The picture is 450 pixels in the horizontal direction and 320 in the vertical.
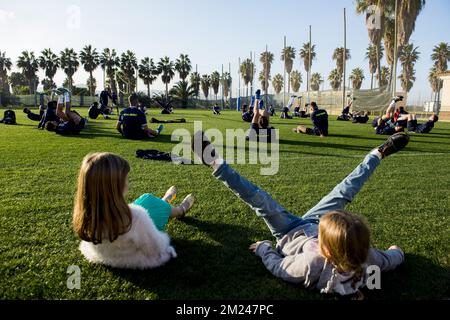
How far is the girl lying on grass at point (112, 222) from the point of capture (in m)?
2.22

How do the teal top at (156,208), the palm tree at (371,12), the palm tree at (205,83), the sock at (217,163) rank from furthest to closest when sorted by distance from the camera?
the palm tree at (205,83)
the palm tree at (371,12)
the teal top at (156,208)
the sock at (217,163)

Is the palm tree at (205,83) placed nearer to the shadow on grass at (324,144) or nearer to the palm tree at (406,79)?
the palm tree at (406,79)

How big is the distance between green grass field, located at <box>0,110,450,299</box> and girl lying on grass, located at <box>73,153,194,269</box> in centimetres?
11

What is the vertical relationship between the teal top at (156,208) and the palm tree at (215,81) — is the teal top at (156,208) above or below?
below

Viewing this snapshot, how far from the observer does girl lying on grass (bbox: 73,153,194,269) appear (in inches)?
87.3

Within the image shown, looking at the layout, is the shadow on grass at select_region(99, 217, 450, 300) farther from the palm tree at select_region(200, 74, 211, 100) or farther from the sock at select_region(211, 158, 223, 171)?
the palm tree at select_region(200, 74, 211, 100)

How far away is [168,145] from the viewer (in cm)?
965

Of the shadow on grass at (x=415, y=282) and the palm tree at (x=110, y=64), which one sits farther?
the palm tree at (x=110, y=64)

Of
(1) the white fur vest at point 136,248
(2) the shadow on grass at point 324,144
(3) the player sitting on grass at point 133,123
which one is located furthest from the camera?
(3) the player sitting on grass at point 133,123

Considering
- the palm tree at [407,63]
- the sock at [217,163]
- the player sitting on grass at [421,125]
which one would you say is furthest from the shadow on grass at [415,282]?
the palm tree at [407,63]

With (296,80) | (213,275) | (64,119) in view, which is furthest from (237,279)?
(296,80)

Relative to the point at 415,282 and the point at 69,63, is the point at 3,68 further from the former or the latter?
the point at 415,282

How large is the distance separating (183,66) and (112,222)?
250ft

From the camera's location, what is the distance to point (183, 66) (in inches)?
2950
